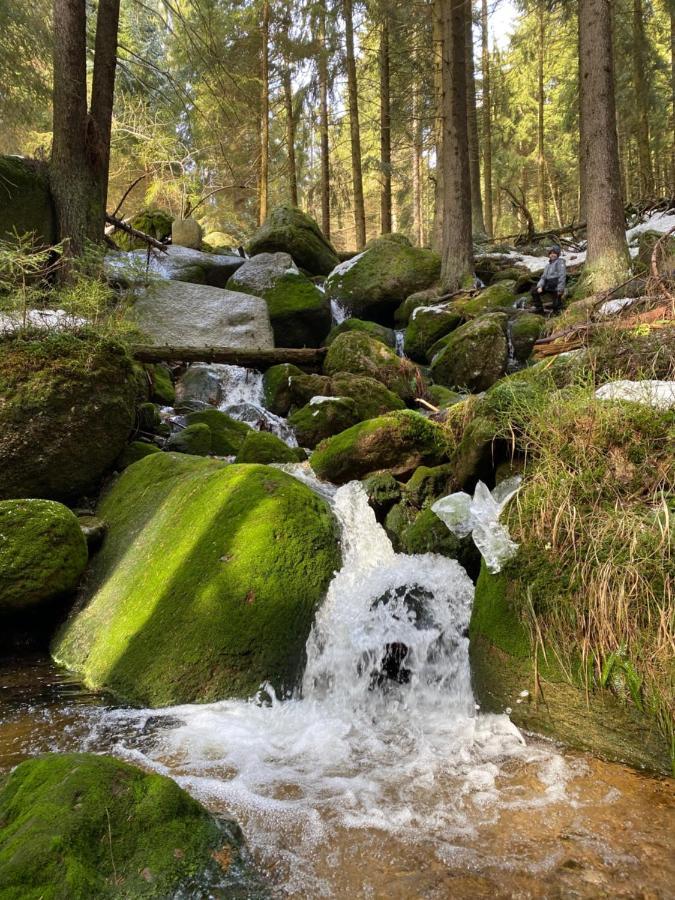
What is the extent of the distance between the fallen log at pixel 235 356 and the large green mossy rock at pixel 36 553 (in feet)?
14.0

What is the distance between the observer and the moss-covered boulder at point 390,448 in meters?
5.86

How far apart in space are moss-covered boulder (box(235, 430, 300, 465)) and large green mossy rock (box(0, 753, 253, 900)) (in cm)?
438

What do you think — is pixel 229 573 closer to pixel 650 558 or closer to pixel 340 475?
pixel 340 475

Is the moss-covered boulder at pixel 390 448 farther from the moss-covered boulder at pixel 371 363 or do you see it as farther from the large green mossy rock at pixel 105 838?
the large green mossy rock at pixel 105 838

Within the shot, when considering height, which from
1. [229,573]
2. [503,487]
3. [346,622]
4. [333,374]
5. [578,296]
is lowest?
[346,622]

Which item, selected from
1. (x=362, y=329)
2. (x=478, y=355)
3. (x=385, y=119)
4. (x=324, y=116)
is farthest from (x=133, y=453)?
(x=324, y=116)

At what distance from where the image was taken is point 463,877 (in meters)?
2.13

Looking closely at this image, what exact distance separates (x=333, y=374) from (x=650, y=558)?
23.9ft

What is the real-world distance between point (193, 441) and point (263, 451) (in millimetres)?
1150

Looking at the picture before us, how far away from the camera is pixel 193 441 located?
279 inches

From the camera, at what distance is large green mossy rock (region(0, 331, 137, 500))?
17.3 ft

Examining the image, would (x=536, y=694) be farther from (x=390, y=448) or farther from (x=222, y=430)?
(x=222, y=430)

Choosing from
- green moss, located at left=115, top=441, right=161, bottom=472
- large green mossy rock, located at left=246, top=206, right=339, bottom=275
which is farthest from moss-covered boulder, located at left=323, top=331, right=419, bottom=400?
large green mossy rock, located at left=246, top=206, right=339, bottom=275

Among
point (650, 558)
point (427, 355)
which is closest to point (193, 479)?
point (650, 558)
